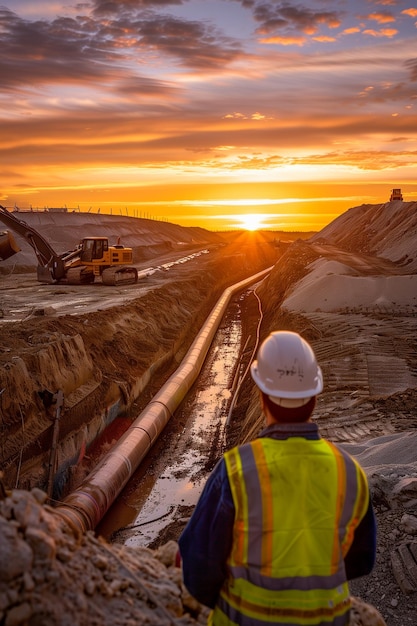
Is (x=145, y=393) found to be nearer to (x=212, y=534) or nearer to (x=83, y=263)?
(x=83, y=263)

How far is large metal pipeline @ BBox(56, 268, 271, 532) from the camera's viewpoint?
9211mm

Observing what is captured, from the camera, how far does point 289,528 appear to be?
2.50 metres

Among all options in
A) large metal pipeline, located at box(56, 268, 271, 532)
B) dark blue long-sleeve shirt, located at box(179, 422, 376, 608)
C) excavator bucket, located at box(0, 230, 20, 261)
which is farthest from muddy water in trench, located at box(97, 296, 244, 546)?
dark blue long-sleeve shirt, located at box(179, 422, 376, 608)

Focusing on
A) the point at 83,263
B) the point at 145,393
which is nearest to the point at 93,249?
the point at 83,263

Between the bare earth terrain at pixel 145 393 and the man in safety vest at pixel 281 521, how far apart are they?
694mm

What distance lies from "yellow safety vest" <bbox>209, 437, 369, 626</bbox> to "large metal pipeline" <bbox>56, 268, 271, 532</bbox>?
12.3 feet

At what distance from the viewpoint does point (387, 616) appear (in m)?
4.93

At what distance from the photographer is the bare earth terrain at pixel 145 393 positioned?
2.87 meters

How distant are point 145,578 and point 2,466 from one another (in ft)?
23.3

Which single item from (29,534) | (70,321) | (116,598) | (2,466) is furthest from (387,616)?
(70,321)

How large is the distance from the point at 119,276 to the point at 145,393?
12806 millimetres

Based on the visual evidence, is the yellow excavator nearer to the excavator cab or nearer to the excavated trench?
the excavator cab

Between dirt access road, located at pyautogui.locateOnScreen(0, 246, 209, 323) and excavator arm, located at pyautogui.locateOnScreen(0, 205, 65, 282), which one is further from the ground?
excavator arm, located at pyautogui.locateOnScreen(0, 205, 65, 282)

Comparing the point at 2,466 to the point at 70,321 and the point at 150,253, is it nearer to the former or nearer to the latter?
the point at 70,321
